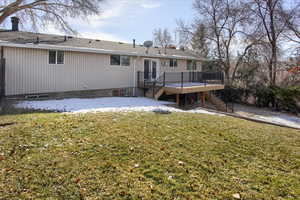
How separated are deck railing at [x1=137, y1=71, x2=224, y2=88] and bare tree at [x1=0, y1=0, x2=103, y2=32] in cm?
520

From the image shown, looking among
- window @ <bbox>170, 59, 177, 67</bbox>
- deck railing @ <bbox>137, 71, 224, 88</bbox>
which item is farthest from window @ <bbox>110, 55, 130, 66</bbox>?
window @ <bbox>170, 59, 177, 67</bbox>

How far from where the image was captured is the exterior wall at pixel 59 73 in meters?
9.73

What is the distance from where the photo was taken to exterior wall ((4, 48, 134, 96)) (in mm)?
9727

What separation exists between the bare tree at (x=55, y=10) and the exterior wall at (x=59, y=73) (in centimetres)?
302

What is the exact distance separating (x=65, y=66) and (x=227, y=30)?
57.2 feet

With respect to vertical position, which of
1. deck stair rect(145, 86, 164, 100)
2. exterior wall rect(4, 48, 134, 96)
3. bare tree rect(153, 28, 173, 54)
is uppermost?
bare tree rect(153, 28, 173, 54)

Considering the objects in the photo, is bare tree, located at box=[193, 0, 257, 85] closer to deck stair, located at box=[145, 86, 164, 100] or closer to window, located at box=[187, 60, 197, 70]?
window, located at box=[187, 60, 197, 70]

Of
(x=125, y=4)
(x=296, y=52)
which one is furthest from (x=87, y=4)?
(x=296, y=52)

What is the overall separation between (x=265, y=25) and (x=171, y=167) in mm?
20614

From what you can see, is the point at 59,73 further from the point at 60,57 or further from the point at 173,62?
Answer: the point at 173,62

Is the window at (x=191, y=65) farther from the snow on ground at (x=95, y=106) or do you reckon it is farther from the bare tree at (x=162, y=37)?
the bare tree at (x=162, y=37)

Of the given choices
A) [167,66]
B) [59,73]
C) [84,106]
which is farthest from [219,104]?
[59,73]

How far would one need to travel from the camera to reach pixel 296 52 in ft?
61.2

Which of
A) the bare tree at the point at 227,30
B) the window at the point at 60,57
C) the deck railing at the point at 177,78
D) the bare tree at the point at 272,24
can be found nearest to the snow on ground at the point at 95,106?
the window at the point at 60,57
